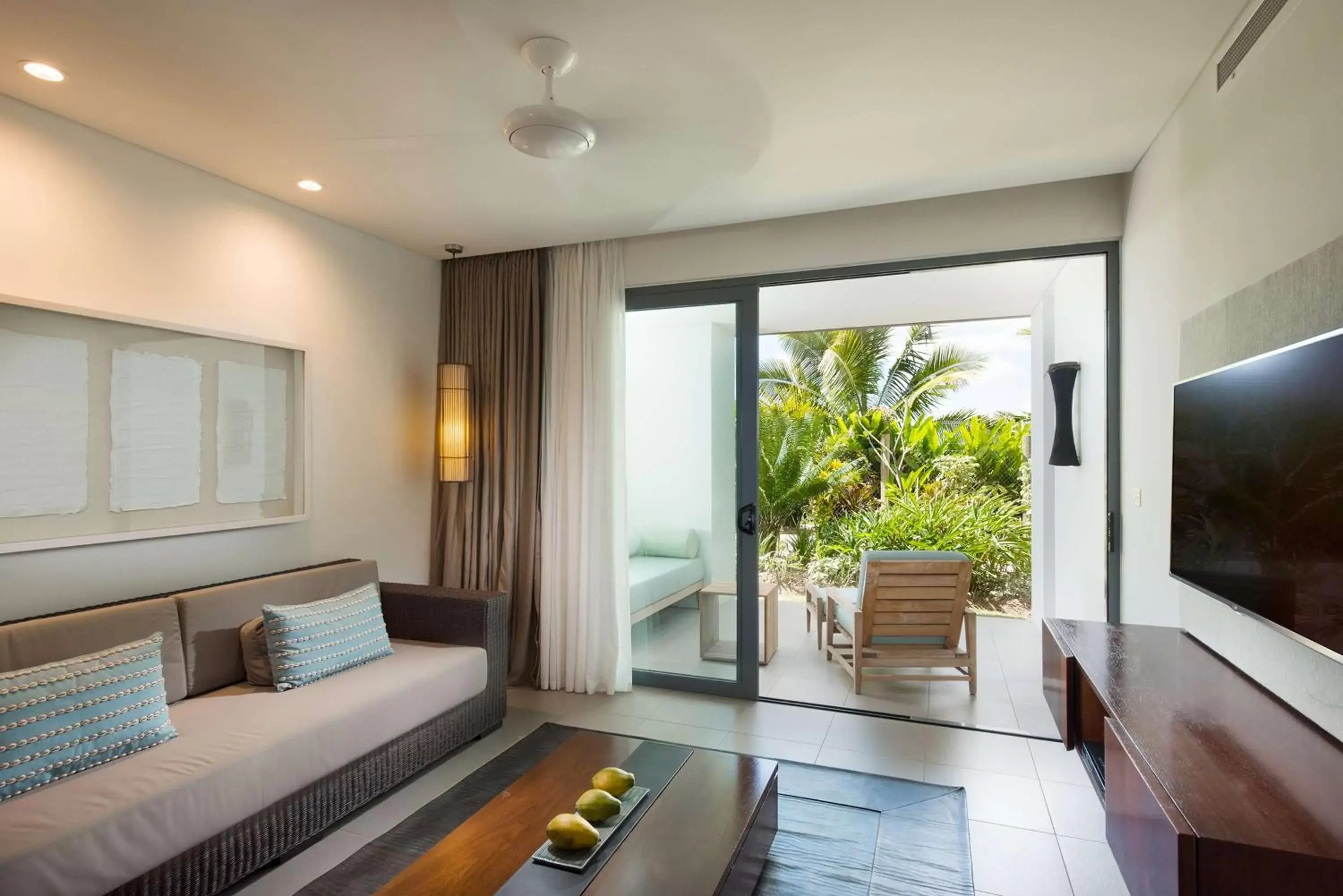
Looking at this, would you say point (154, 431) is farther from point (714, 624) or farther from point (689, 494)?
point (714, 624)

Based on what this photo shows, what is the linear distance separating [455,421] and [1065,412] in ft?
11.6

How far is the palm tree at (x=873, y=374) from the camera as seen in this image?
757 cm

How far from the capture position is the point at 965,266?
11.3 feet

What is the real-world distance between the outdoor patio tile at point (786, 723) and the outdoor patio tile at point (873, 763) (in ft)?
0.44

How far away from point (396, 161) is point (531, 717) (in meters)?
2.68

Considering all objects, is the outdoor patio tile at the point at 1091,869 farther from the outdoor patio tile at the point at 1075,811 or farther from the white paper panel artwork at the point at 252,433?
the white paper panel artwork at the point at 252,433

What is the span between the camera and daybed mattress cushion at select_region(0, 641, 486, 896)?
1638 millimetres

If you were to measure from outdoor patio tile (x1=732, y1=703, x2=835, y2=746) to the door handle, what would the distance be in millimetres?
927

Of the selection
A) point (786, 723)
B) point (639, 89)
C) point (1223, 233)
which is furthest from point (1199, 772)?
point (639, 89)

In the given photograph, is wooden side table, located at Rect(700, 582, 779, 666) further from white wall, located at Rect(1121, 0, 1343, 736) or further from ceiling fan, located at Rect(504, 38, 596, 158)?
ceiling fan, located at Rect(504, 38, 596, 158)

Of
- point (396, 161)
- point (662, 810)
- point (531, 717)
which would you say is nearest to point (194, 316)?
point (396, 161)

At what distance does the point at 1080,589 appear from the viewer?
13.2 feet

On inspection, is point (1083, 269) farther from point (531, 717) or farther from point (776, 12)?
point (531, 717)

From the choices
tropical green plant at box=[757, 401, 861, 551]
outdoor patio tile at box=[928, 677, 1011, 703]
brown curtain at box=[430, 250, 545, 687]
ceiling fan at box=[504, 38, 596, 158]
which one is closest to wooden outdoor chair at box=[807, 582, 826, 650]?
outdoor patio tile at box=[928, 677, 1011, 703]
